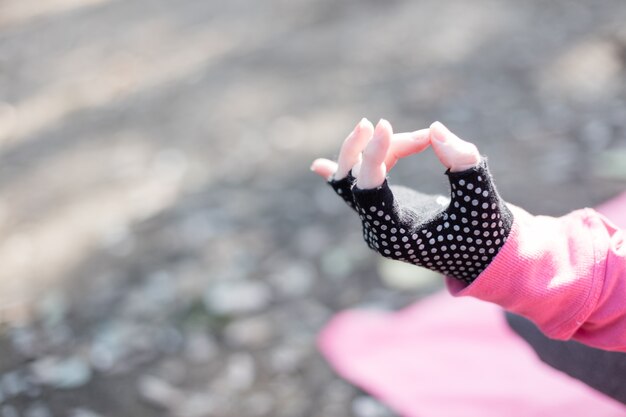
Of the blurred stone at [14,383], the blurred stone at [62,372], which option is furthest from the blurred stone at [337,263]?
the blurred stone at [14,383]

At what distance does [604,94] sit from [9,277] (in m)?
1.63

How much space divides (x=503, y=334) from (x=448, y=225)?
681 millimetres

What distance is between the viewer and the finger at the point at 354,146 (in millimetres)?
870

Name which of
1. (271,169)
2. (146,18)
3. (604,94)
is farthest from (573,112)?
(146,18)

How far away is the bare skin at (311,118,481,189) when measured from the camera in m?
0.82

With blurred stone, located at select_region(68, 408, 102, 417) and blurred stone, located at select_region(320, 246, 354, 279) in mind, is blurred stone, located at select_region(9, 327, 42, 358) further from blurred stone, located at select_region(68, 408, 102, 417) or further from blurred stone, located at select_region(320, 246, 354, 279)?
blurred stone, located at select_region(320, 246, 354, 279)

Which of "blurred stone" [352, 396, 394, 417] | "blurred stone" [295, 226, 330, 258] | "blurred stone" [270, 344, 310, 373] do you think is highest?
"blurred stone" [295, 226, 330, 258]

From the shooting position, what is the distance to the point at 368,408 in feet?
4.85

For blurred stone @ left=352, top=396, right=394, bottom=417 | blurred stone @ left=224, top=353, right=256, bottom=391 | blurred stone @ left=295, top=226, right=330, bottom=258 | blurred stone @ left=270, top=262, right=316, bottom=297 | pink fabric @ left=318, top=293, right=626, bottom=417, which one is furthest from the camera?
blurred stone @ left=295, top=226, right=330, bottom=258

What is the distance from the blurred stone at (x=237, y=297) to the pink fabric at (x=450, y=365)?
0.20 metres

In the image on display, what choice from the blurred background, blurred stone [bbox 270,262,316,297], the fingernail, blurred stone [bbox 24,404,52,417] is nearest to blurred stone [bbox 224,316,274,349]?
the blurred background

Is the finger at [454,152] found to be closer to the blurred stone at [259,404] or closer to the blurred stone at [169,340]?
the blurred stone at [259,404]

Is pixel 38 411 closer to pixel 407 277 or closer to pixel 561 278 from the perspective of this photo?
pixel 407 277

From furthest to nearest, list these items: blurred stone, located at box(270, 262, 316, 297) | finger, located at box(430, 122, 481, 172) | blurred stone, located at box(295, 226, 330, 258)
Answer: blurred stone, located at box(295, 226, 330, 258)
blurred stone, located at box(270, 262, 316, 297)
finger, located at box(430, 122, 481, 172)
